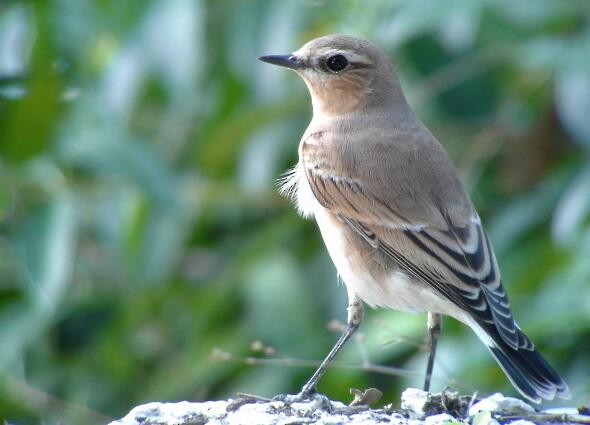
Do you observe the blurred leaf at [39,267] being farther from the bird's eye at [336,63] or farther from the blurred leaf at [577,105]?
the blurred leaf at [577,105]

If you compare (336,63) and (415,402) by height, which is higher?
(336,63)

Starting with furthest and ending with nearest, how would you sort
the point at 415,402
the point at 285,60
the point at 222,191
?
the point at 222,191, the point at 285,60, the point at 415,402

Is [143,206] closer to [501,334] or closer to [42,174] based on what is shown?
[42,174]

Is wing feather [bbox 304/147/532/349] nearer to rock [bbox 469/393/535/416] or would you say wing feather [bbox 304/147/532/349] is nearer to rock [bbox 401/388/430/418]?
rock [bbox 469/393/535/416]

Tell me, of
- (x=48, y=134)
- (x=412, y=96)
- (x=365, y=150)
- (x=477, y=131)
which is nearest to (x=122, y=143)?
(x=48, y=134)

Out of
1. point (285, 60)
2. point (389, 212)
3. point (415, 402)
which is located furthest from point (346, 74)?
point (415, 402)

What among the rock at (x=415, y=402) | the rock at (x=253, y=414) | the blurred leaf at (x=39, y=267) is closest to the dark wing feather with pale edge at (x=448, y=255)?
the rock at (x=415, y=402)

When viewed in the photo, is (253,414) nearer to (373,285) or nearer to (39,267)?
(373,285)
